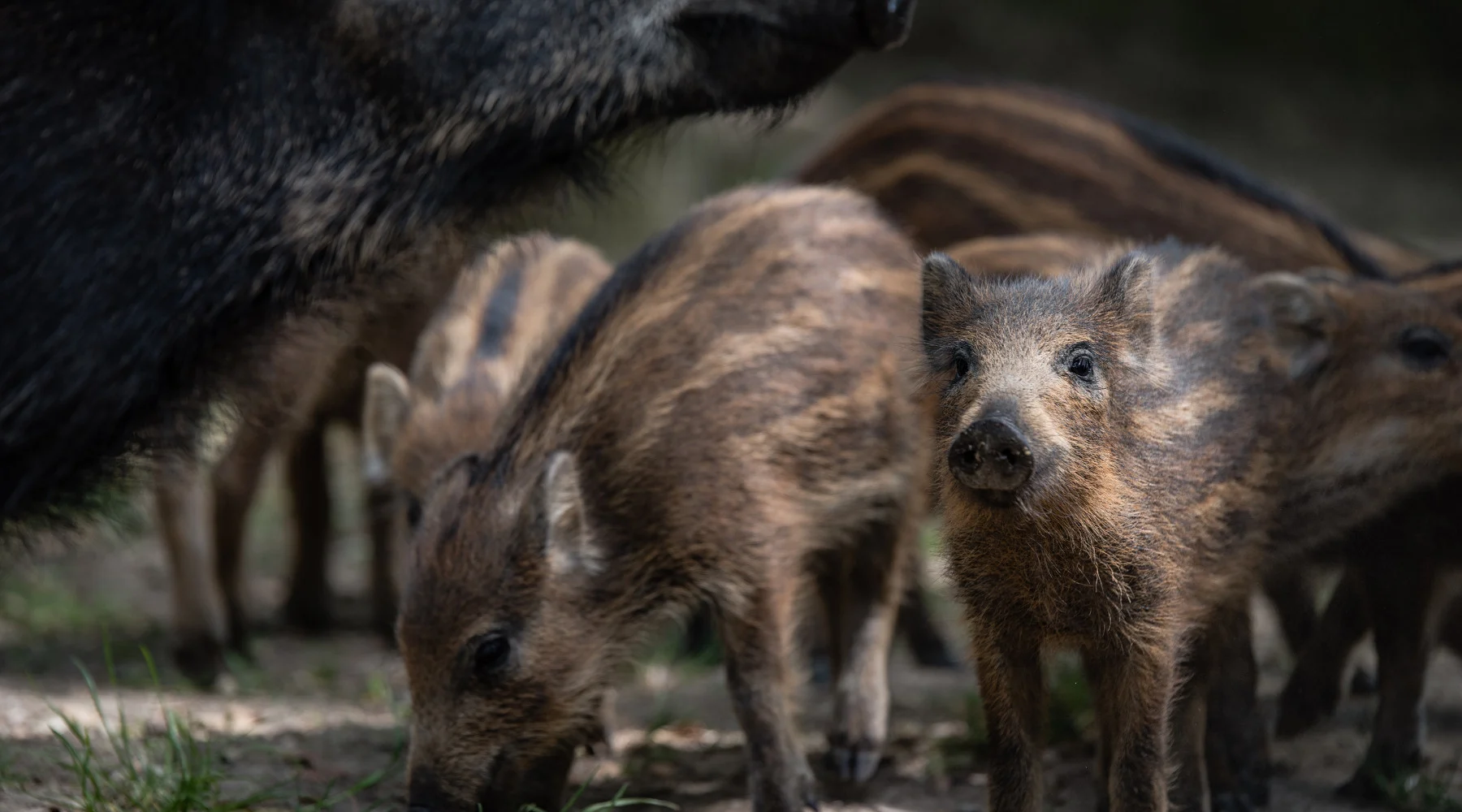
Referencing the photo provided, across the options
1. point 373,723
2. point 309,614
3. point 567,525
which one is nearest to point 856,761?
point 567,525

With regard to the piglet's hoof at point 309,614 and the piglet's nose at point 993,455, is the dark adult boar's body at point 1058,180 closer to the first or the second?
the piglet's hoof at point 309,614

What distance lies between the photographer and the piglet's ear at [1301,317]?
351cm

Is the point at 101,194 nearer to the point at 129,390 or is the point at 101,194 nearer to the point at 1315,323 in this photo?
the point at 129,390

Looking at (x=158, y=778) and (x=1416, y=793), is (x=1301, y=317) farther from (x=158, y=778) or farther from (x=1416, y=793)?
(x=158, y=778)

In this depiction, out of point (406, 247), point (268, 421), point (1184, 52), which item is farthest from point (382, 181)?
point (1184, 52)

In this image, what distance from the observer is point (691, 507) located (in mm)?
3473

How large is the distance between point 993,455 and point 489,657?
126cm

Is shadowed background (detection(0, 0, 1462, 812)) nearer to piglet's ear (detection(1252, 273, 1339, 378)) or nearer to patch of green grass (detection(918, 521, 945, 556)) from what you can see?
patch of green grass (detection(918, 521, 945, 556))

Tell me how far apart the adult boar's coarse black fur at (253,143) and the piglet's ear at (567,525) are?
591mm

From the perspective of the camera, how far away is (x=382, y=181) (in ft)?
11.4

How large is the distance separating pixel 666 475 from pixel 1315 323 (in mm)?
1379

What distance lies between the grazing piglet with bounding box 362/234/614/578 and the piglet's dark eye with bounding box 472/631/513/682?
2.37 feet

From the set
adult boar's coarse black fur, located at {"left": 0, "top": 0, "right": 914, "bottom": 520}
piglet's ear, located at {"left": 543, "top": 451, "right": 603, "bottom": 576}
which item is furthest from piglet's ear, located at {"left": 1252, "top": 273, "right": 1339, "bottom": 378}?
piglet's ear, located at {"left": 543, "top": 451, "right": 603, "bottom": 576}

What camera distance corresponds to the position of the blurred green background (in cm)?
881
